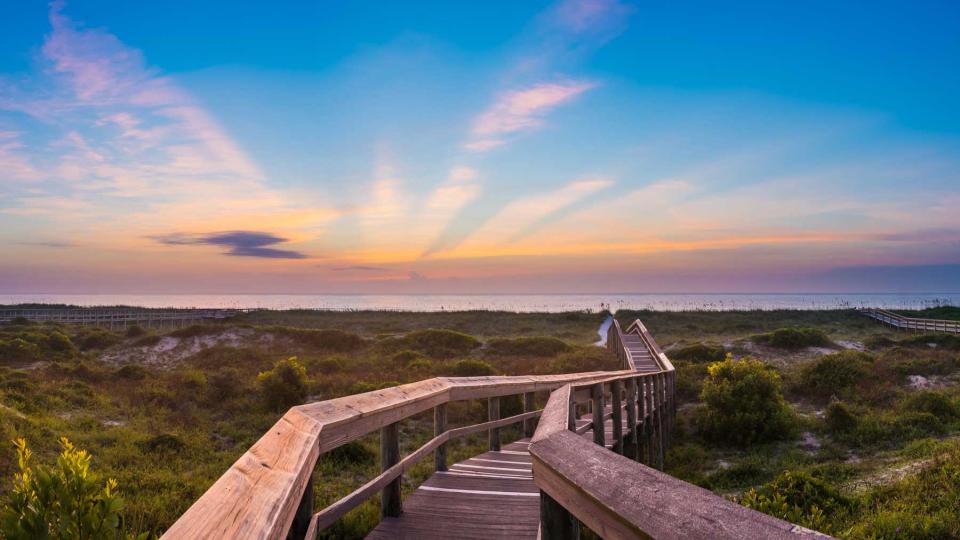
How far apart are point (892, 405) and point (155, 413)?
794 inches

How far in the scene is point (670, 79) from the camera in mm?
18938

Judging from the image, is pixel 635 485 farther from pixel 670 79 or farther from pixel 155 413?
pixel 670 79

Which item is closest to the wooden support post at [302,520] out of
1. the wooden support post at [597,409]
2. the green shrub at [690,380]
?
the wooden support post at [597,409]

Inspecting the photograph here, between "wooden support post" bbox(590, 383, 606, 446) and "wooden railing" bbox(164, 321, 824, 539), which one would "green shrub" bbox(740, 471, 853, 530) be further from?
"wooden railing" bbox(164, 321, 824, 539)

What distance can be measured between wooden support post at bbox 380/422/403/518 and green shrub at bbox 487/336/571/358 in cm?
2452

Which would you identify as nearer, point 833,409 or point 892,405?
point 833,409

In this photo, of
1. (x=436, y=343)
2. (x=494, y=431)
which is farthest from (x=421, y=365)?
(x=494, y=431)

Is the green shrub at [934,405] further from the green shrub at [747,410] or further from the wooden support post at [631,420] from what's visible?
the wooden support post at [631,420]

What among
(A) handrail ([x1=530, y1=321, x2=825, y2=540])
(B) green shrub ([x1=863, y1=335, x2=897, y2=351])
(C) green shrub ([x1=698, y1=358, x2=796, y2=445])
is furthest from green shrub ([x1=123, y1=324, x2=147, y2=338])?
(B) green shrub ([x1=863, y1=335, x2=897, y2=351])

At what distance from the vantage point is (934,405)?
47.5 ft

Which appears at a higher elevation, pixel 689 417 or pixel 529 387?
pixel 529 387

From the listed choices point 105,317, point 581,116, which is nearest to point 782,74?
point 581,116

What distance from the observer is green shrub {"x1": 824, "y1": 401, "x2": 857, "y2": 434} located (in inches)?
→ 564

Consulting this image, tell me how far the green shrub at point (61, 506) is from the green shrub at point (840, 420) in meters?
15.9
